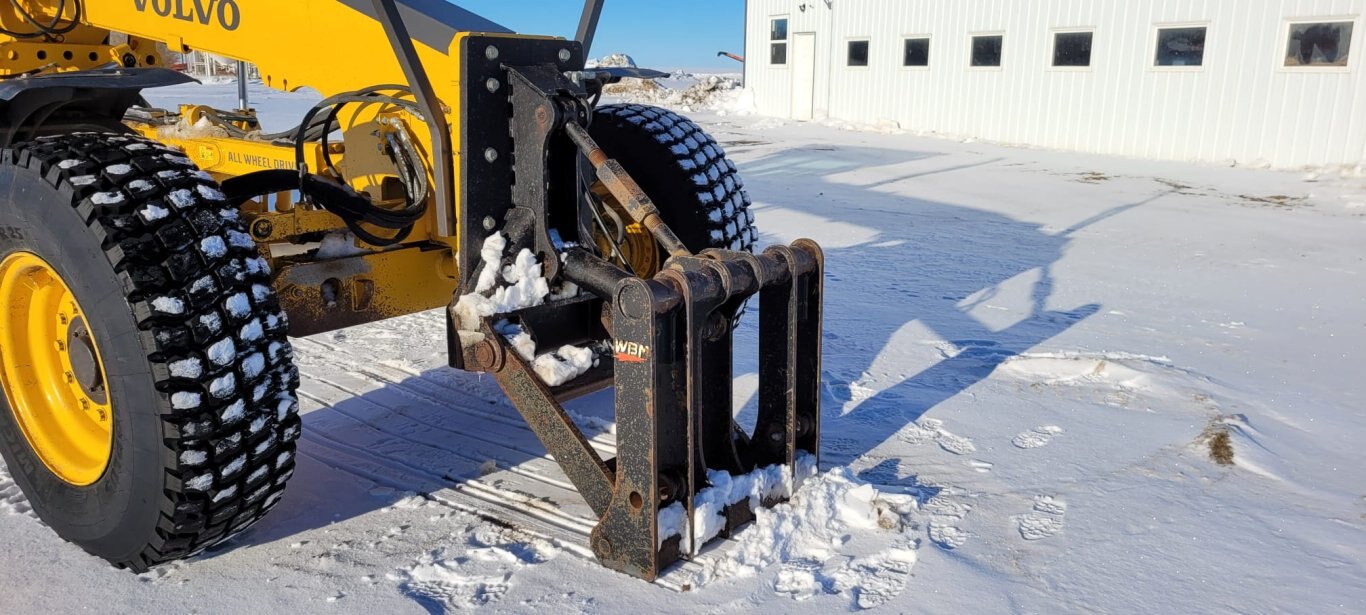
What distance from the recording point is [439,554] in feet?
9.48

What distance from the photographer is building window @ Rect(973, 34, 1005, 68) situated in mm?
16766

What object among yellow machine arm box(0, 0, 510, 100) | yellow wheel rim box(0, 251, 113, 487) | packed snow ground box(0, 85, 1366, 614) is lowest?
packed snow ground box(0, 85, 1366, 614)

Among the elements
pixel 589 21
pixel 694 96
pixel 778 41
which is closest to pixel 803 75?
pixel 778 41

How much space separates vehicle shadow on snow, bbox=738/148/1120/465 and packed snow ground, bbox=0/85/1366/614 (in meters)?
0.03

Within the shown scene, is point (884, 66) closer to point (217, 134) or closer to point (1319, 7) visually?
point (1319, 7)

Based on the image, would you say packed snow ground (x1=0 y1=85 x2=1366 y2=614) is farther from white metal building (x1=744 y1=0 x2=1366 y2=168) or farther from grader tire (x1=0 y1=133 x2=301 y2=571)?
white metal building (x1=744 y1=0 x2=1366 y2=168)

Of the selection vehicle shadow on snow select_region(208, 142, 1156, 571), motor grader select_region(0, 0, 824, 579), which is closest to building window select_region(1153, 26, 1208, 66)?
vehicle shadow on snow select_region(208, 142, 1156, 571)

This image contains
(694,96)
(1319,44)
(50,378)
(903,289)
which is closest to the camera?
(50,378)

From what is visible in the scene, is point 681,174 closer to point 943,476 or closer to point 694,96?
point 943,476

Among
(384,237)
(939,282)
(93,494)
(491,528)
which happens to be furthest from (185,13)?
(939,282)

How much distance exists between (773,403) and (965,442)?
39.9 inches

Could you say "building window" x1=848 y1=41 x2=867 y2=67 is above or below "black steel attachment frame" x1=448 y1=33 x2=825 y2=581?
above

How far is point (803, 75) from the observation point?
21.2 meters

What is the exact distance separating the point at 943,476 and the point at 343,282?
2.19m
